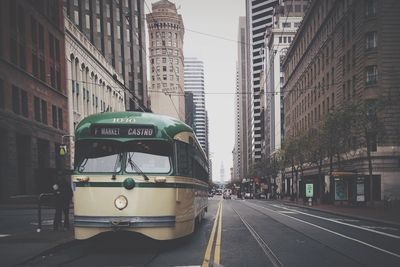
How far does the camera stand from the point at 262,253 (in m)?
10.2

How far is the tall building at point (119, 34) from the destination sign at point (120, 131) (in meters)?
56.5

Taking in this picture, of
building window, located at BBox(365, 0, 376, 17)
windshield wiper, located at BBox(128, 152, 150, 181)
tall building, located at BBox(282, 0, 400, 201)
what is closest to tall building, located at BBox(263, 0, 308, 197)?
tall building, located at BBox(282, 0, 400, 201)

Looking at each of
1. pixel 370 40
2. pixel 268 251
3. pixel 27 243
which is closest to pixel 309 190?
pixel 370 40

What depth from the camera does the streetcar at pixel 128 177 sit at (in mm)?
9633

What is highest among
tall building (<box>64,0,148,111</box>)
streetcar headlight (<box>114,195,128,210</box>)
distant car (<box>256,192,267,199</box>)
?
tall building (<box>64,0,148,111</box>)

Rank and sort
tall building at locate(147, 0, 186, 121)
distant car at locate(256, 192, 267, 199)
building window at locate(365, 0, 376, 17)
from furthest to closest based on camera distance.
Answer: tall building at locate(147, 0, 186, 121), distant car at locate(256, 192, 267, 199), building window at locate(365, 0, 376, 17)

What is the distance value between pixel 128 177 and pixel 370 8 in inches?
1521

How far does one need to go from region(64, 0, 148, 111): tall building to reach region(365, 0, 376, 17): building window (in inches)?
1341

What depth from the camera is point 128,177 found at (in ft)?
32.0

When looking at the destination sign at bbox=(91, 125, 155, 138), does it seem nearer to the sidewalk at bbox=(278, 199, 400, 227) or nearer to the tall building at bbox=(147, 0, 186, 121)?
the sidewalk at bbox=(278, 199, 400, 227)

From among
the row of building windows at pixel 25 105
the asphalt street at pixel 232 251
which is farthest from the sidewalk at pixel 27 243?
the row of building windows at pixel 25 105

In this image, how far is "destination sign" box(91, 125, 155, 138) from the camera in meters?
10.0

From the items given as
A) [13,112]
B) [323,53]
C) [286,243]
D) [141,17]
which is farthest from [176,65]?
[286,243]

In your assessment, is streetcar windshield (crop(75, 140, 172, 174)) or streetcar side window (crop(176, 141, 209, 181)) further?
streetcar side window (crop(176, 141, 209, 181))
